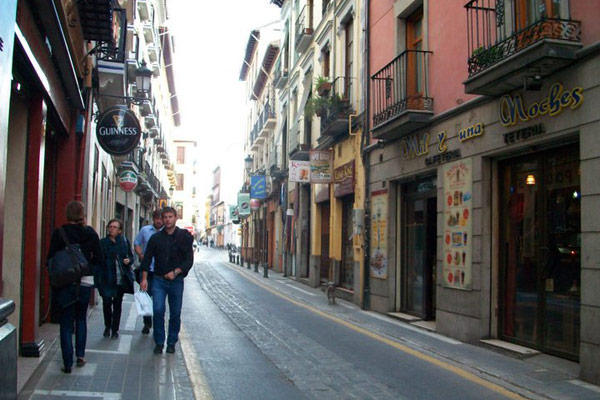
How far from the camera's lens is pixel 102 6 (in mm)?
9781

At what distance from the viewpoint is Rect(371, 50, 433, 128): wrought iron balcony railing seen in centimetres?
1122

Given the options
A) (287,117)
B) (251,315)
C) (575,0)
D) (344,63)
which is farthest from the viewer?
(287,117)

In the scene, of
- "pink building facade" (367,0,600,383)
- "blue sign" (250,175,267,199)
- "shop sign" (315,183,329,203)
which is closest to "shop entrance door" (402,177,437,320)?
"pink building facade" (367,0,600,383)

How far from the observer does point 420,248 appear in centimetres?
1190

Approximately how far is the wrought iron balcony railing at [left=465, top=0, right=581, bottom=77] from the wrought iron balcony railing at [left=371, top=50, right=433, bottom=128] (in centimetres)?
176

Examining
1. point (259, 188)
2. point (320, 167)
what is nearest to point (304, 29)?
point (320, 167)

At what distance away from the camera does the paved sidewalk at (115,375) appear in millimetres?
5488

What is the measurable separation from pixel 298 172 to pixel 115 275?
36.5 feet

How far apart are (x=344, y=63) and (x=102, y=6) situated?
8.70 metres

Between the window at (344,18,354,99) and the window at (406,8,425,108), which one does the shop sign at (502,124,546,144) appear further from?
the window at (344,18,354,99)

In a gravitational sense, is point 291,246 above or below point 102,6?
below

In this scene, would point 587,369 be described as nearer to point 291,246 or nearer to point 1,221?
point 1,221

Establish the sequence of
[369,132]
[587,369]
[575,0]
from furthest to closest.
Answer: [369,132]
[575,0]
[587,369]

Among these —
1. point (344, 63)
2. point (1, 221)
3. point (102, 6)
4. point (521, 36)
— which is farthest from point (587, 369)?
point (344, 63)
